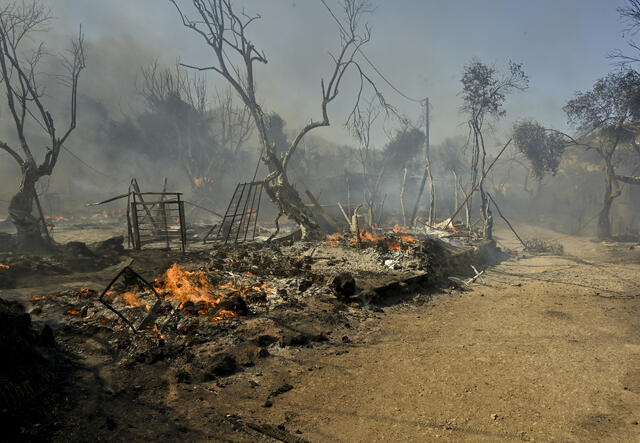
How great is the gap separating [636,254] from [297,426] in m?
15.4

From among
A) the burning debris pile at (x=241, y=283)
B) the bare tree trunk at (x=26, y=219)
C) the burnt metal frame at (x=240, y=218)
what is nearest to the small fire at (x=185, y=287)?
the burning debris pile at (x=241, y=283)

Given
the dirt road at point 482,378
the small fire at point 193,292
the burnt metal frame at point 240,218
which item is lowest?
the dirt road at point 482,378

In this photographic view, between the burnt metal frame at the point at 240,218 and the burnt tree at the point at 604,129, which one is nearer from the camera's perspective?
the burnt metal frame at the point at 240,218

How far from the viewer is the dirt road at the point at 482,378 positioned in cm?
381

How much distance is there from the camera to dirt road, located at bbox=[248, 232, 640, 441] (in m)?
3.81

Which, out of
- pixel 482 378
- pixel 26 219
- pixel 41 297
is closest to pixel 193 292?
pixel 41 297

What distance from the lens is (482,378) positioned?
479 centimetres

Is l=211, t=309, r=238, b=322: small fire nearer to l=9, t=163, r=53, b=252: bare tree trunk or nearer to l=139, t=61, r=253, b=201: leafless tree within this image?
l=9, t=163, r=53, b=252: bare tree trunk

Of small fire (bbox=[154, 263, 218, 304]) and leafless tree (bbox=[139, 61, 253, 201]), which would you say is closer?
small fire (bbox=[154, 263, 218, 304])

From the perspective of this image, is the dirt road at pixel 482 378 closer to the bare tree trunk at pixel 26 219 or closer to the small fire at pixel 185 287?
the small fire at pixel 185 287

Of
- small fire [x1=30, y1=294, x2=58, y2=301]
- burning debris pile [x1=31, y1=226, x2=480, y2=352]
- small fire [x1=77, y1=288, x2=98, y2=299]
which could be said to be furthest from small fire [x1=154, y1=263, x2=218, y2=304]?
small fire [x1=30, y1=294, x2=58, y2=301]

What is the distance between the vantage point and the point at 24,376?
3.80 metres

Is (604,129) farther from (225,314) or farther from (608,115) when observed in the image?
(225,314)

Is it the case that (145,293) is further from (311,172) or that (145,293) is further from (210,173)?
(311,172)
